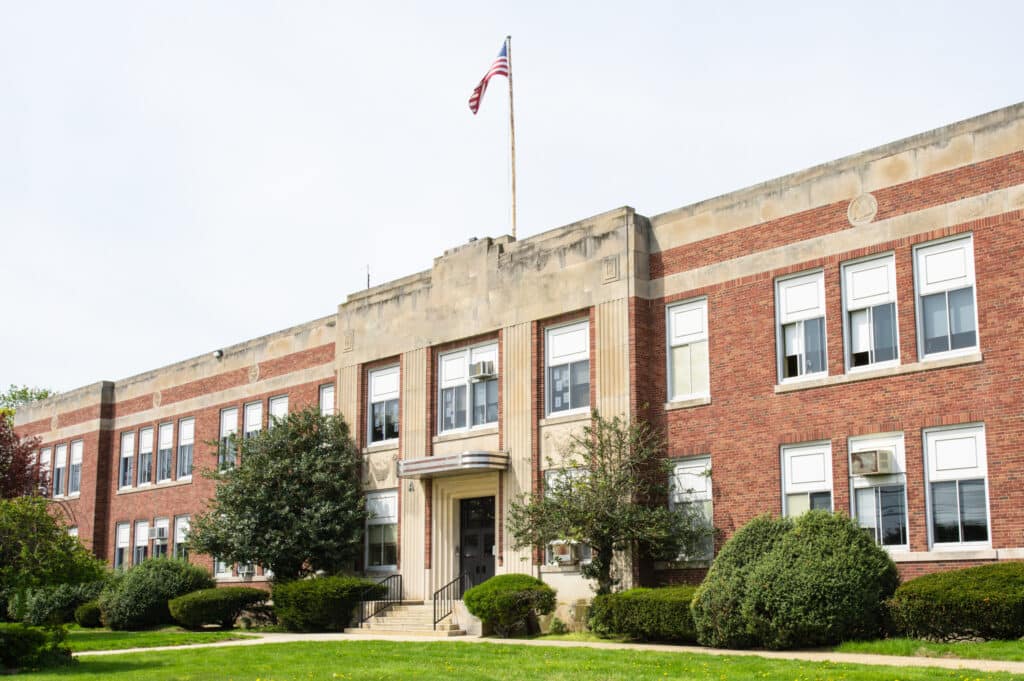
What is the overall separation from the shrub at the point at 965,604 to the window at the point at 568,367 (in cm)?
1017

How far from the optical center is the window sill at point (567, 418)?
1124 inches

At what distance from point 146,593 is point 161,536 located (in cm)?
1026

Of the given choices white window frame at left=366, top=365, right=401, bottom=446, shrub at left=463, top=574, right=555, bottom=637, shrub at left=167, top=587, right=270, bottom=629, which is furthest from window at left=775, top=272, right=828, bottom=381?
shrub at left=167, top=587, right=270, bottom=629

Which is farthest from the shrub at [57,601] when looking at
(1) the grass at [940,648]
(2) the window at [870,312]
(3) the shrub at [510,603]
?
(1) the grass at [940,648]

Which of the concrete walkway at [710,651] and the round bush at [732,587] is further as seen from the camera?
the round bush at [732,587]

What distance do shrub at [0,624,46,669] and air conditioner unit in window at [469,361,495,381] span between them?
1354 cm

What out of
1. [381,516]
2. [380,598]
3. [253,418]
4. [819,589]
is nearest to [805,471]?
[819,589]

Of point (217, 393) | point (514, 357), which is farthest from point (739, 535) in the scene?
point (217, 393)

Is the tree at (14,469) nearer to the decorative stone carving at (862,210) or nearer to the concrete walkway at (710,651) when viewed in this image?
the concrete walkway at (710,651)

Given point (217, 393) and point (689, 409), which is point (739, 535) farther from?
point (217, 393)

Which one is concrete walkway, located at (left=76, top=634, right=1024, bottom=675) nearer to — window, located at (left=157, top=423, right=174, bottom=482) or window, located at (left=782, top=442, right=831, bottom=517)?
window, located at (left=782, top=442, right=831, bottom=517)

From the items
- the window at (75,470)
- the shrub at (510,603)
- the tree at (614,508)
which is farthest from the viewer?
the window at (75,470)

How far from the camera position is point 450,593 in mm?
31703

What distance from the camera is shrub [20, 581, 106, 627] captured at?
120 feet
